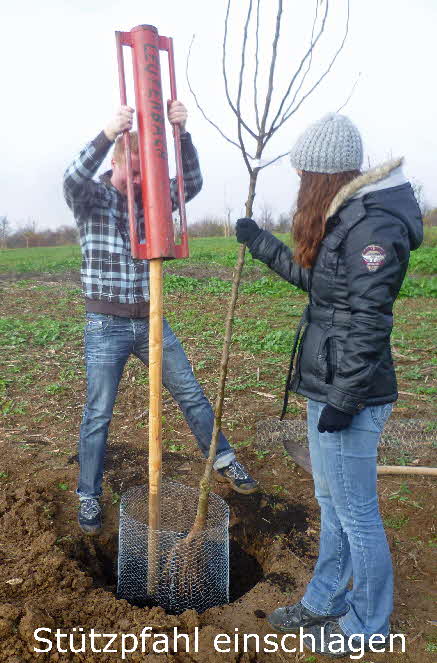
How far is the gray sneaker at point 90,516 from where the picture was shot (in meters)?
3.30

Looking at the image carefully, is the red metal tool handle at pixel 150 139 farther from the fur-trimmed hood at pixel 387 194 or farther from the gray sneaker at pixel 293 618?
the gray sneaker at pixel 293 618

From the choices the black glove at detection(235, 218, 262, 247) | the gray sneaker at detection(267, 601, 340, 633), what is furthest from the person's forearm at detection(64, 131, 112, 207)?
the gray sneaker at detection(267, 601, 340, 633)

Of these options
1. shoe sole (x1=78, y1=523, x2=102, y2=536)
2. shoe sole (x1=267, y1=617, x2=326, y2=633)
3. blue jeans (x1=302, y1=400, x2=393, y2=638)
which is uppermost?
blue jeans (x1=302, y1=400, x2=393, y2=638)

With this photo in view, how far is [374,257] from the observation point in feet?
6.54

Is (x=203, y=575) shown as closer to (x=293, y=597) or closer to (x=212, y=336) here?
(x=293, y=597)

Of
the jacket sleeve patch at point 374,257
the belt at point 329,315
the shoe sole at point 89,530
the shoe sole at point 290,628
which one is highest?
the jacket sleeve patch at point 374,257

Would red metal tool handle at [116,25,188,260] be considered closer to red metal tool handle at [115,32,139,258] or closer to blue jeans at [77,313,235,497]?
red metal tool handle at [115,32,139,258]

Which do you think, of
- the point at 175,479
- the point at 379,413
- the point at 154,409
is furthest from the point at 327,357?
the point at 175,479

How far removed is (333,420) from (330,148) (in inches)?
40.6

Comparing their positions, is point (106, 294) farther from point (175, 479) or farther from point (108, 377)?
point (175, 479)

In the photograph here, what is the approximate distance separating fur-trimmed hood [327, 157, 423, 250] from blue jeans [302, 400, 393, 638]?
731 millimetres

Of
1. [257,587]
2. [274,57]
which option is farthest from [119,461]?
[274,57]

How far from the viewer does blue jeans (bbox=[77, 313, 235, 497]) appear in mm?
3221

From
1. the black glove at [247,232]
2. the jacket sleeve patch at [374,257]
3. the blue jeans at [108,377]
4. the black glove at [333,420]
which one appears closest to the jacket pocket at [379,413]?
the black glove at [333,420]
